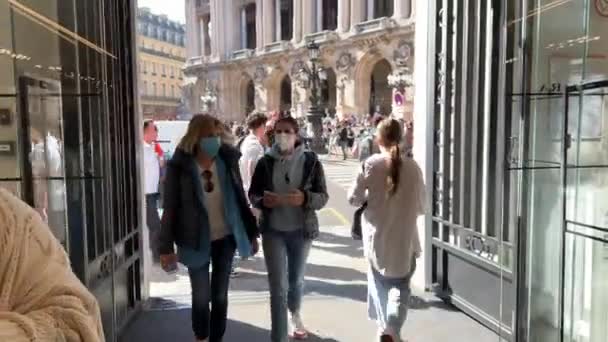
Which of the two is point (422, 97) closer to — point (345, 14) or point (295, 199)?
point (295, 199)

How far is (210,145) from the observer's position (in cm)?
370

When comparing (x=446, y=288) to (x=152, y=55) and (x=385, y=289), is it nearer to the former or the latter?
(x=385, y=289)

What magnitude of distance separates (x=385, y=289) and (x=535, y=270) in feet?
3.31

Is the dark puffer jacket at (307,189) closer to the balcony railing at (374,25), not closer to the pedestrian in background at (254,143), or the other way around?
the pedestrian in background at (254,143)

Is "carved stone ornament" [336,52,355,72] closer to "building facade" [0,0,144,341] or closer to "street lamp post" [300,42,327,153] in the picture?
"street lamp post" [300,42,327,153]

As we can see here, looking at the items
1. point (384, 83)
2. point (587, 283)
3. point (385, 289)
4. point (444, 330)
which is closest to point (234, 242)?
point (385, 289)

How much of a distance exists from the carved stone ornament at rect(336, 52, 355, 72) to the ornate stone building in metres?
0.07

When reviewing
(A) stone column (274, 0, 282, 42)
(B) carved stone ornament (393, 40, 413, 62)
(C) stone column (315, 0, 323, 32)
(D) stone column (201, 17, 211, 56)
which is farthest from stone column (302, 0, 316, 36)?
(D) stone column (201, 17, 211, 56)

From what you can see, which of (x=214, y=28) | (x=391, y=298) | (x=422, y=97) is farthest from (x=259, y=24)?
(x=391, y=298)

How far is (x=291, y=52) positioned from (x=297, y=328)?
131 feet

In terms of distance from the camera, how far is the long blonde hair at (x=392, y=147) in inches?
146

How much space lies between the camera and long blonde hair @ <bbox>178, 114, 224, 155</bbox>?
3.69 m

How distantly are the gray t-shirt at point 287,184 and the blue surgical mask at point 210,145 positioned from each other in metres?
0.45

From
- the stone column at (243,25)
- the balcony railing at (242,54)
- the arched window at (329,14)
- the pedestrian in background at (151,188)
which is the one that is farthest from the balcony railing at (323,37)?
the pedestrian in background at (151,188)
